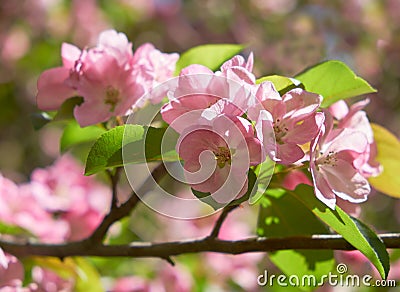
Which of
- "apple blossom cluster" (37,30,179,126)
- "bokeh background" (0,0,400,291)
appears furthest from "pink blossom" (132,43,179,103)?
"bokeh background" (0,0,400,291)

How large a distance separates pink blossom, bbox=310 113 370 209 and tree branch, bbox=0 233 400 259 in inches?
2.1

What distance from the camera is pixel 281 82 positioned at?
29.3 inches

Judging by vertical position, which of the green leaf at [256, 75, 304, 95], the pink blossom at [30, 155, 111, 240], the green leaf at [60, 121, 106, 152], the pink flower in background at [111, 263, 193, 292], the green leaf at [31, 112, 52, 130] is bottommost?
the pink flower in background at [111, 263, 193, 292]

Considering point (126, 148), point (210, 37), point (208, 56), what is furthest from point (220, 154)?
point (210, 37)

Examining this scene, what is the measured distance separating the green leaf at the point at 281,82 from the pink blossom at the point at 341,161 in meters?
0.06

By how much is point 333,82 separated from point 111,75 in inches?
11.2

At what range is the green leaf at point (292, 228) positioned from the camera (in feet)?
2.81

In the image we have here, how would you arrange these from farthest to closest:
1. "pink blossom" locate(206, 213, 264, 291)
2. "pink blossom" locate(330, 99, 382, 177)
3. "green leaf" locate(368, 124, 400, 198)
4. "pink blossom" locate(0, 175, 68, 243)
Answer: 1. "pink blossom" locate(206, 213, 264, 291)
2. "pink blossom" locate(0, 175, 68, 243)
3. "green leaf" locate(368, 124, 400, 198)
4. "pink blossom" locate(330, 99, 382, 177)

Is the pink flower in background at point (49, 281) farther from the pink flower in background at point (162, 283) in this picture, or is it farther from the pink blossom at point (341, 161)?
the pink blossom at point (341, 161)

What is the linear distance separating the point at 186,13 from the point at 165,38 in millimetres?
187

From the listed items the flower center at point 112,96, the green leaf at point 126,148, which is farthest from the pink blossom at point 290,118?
the flower center at point 112,96

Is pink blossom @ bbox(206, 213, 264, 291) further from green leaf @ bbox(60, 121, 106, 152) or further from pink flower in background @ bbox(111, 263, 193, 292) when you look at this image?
green leaf @ bbox(60, 121, 106, 152)

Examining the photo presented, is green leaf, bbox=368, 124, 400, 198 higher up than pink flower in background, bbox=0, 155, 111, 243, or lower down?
higher up

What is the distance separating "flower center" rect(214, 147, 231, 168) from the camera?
689 mm
